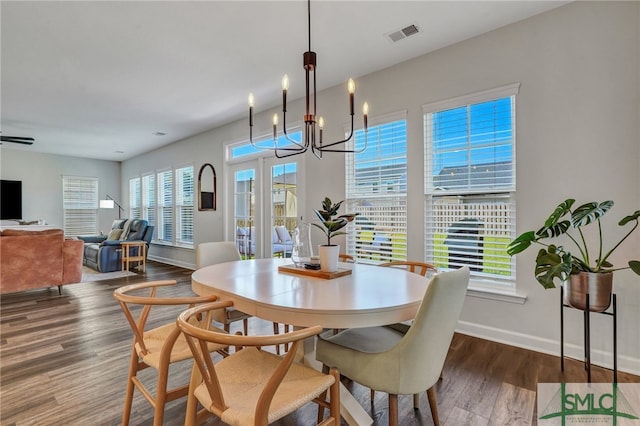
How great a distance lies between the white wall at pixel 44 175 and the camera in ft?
24.4

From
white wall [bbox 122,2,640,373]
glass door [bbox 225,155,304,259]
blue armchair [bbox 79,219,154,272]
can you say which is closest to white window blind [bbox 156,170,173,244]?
blue armchair [bbox 79,219,154,272]

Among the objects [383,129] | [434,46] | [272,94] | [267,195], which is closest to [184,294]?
[267,195]

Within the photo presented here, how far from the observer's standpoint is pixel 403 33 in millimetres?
2803

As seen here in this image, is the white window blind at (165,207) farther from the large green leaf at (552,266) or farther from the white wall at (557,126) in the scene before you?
the large green leaf at (552,266)

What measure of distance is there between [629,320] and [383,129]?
8.42 feet

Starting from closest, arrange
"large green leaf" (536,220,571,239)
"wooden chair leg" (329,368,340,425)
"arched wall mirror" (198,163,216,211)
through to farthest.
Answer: "wooden chair leg" (329,368,340,425) → "large green leaf" (536,220,571,239) → "arched wall mirror" (198,163,216,211)

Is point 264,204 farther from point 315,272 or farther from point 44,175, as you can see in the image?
point 44,175

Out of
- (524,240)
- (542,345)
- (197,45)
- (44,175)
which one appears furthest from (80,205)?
(542,345)

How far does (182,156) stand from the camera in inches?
264

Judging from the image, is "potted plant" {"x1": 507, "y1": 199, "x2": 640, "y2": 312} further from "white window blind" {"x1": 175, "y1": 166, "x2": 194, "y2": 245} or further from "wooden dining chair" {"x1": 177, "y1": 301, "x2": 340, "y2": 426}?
"white window blind" {"x1": 175, "y1": 166, "x2": 194, "y2": 245}

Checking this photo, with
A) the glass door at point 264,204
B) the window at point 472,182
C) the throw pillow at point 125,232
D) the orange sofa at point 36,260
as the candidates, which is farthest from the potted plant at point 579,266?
the throw pillow at point 125,232

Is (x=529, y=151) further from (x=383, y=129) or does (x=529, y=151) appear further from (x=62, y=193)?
(x=62, y=193)

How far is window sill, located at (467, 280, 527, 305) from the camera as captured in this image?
2650 millimetres

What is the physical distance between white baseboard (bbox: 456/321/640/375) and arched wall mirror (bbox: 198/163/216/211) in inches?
183
